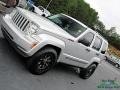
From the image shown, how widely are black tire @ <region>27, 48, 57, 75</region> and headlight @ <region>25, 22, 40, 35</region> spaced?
0.55 metres

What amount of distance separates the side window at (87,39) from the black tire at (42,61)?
1.30 metres

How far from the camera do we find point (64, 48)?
6789 mm

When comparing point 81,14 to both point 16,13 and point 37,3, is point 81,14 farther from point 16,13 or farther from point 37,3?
point 16,13

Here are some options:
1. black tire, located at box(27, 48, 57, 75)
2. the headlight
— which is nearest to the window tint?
black tire, located at box(27, 48, 57, 75)

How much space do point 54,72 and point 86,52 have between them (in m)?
1.28

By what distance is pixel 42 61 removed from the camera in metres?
6.48

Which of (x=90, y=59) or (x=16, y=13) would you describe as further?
(x=90, y=59)

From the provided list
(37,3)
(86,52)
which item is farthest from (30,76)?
(37,3)

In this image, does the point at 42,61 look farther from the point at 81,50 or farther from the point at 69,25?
the point at 69,25

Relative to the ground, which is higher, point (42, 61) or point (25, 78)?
point (42, 61)

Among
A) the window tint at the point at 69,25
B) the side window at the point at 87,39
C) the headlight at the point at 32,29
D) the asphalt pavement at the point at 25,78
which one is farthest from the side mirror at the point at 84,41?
the headlight at the point at 32,29

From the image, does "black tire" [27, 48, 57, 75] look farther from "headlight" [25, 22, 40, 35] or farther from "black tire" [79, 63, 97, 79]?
"black tire" [79, 63, 97, 79]

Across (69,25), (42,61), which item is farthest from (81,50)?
(42,61)

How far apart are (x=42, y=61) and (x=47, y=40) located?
72 cm
